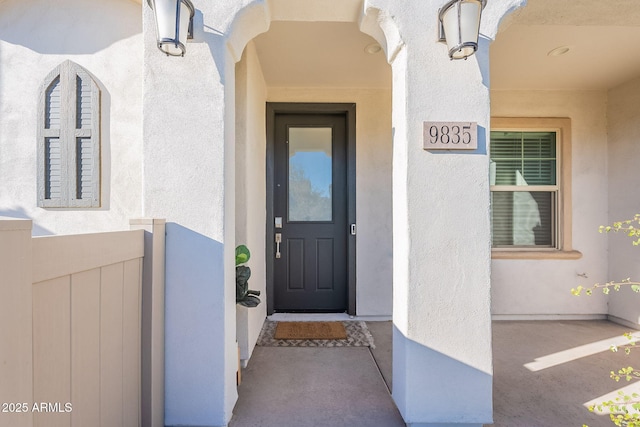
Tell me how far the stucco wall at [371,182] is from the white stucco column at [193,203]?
6.00ft

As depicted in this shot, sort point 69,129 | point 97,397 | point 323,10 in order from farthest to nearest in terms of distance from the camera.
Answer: point 69,129 → point 323,10 → point 97,397

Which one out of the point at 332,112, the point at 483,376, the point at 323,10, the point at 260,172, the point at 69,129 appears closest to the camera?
the point at 483,376

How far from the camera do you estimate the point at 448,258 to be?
1.69 meters

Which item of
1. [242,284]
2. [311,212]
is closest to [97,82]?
[242,284]

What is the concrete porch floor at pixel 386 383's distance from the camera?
1821 millimetres

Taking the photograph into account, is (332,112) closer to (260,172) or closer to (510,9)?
(260,172)

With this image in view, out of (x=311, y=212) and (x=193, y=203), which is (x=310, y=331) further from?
(x=193, y=203)

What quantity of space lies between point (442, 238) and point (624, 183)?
3.03 metres

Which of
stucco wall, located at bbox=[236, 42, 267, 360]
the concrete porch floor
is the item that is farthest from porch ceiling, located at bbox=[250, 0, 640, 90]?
the concrete porch floor

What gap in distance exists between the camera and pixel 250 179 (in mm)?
2531

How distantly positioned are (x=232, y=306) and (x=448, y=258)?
1240mm

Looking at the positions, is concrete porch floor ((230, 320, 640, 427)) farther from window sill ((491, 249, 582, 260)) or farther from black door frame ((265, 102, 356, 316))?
window sill ((491, 249, 582, 260))

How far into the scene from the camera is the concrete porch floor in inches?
71.7

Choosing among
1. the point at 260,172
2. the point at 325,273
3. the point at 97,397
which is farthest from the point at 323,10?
the point at 325,273
